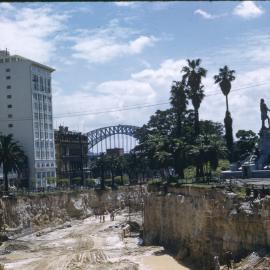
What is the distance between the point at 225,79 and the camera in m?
91.1

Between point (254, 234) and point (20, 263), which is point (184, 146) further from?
point (254, 234)

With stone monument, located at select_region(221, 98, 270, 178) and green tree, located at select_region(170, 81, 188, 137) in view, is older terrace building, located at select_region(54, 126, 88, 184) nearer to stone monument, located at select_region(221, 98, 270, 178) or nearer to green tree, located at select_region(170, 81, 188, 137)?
green tree, located at select_region(170, 81, 188, 137)

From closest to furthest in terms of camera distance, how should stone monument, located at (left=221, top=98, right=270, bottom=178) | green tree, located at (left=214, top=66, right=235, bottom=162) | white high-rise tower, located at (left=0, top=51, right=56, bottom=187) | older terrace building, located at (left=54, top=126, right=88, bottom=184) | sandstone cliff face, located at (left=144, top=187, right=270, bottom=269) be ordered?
sandstone cliff face, located at (left=144, top=187, right=270, bottom=269) < stone monument, located at (left=221, top=98, right=270, bottom=178) < green tree, located at (left=214, top=66, right=235, bottom=162) < white high-rise tower, located at (left=0, top=51, right=56, bottom=187) < older terrace building, located at (left=54, top=126, right=88, bottom=184)

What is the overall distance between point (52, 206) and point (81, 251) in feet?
112

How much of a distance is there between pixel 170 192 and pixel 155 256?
10466 millimetres

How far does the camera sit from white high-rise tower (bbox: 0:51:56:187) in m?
120

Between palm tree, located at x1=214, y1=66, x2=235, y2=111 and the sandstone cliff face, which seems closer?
the sandstone cliff face

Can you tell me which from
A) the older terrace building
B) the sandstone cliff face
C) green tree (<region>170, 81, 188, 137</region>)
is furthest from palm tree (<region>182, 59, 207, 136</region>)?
the older terrace building

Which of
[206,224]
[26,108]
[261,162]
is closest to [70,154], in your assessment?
[26,108]

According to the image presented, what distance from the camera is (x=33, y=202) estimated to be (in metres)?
89.6

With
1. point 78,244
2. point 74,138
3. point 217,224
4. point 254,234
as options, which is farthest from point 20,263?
point 74,138

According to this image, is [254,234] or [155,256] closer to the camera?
[254,234]

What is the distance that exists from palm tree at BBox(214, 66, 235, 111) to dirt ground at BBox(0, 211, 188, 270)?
26.3m

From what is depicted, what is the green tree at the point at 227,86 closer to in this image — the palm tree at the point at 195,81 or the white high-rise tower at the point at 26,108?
the palm tree at the point at 195,81
